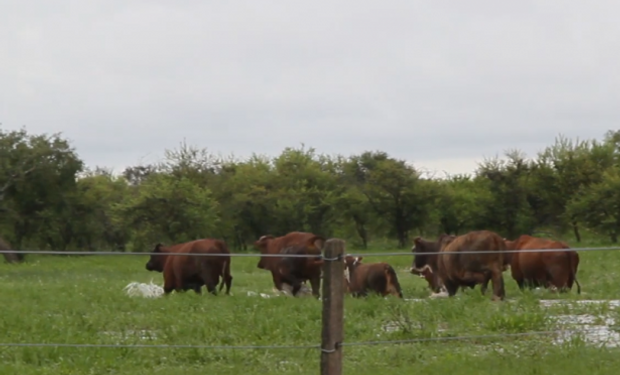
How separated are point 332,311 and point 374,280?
1055 cm

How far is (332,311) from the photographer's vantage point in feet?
21.0

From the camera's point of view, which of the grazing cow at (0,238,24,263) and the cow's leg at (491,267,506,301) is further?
the grazing cow at (0,238,24,263)

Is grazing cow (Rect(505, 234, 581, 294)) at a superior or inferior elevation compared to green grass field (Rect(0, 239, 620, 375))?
superior

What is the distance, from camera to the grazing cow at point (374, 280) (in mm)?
16641

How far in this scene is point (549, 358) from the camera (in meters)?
8.83

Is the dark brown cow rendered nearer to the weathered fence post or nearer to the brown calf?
the brown calf

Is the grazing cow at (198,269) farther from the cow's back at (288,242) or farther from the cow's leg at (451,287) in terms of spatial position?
the cow's leg at (451,287)

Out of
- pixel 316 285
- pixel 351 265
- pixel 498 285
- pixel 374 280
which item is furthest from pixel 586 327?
pixel 316 285

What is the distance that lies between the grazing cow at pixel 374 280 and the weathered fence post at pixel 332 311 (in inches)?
397

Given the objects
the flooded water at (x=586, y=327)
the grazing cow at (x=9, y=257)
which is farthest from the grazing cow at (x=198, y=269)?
the grazing cow at (x=9, y=257)

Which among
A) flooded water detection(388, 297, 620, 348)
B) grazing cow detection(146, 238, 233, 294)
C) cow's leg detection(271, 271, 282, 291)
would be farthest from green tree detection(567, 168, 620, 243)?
flooded water detection(388, 297, 620, 348)

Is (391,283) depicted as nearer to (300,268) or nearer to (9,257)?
(300,268)

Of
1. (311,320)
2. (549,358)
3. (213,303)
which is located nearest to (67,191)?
(213,303)

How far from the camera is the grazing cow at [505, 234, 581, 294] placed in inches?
658
